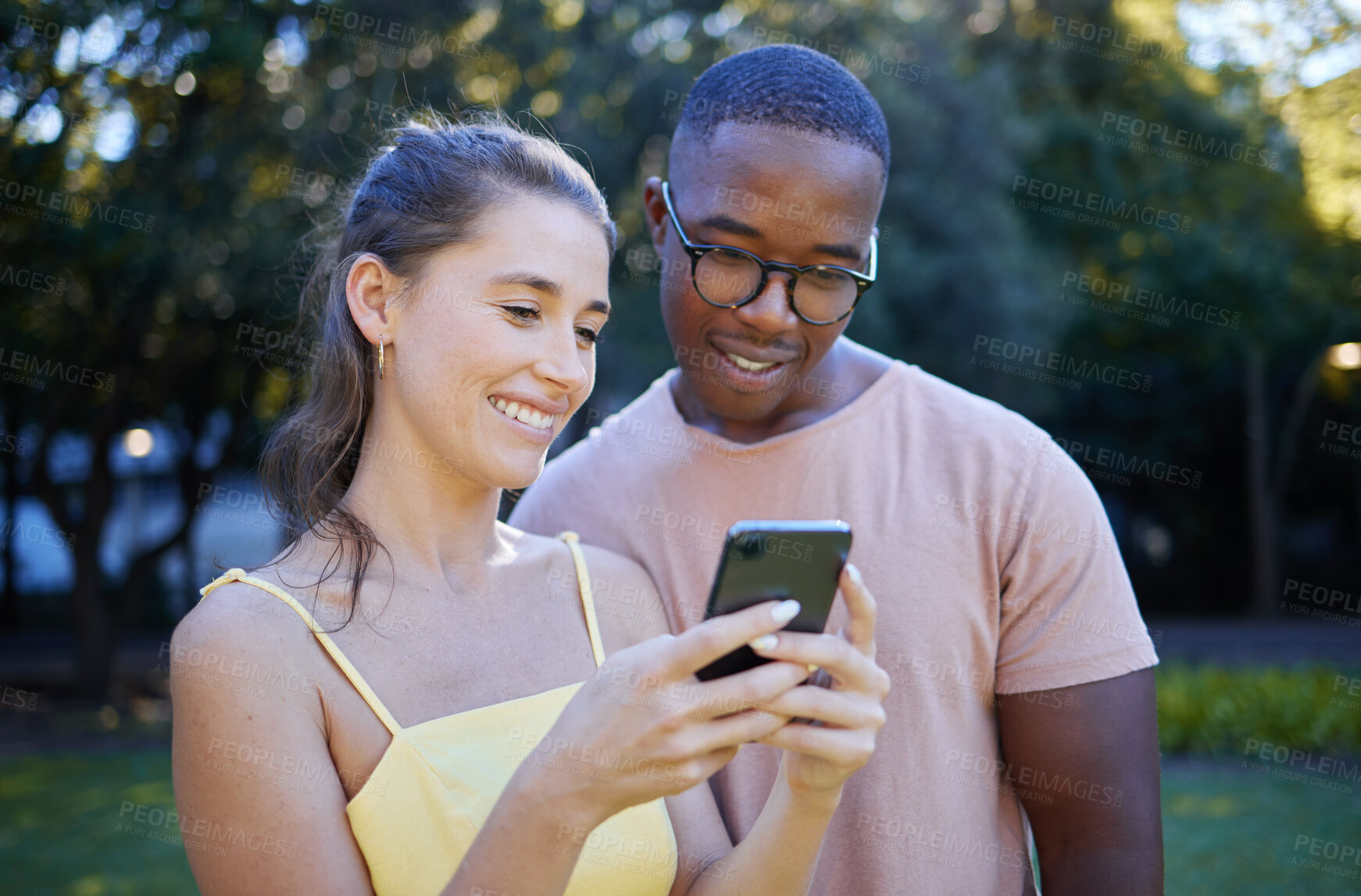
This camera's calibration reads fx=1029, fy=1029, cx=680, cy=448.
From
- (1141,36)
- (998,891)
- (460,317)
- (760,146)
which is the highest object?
(1141,36)

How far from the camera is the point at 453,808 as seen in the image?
223 centimetres

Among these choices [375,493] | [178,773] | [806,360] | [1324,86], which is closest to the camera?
[178,773]

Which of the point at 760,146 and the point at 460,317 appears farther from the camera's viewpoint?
the point at 760,146

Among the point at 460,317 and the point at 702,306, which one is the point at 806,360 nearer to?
the point at 702,306

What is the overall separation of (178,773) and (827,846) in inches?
63.6

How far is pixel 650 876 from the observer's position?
2.37 meters

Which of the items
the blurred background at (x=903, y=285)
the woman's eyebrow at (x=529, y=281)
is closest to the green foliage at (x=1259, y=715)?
the blurred background at (x=903, y=285)

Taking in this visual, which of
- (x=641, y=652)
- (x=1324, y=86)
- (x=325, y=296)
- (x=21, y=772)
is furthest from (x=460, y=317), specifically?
(x=1324, y=86)

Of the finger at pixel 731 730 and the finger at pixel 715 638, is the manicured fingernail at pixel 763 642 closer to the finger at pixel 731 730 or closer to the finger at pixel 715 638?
the finger at pixel 715 638

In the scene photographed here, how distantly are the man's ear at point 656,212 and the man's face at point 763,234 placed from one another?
0.16m

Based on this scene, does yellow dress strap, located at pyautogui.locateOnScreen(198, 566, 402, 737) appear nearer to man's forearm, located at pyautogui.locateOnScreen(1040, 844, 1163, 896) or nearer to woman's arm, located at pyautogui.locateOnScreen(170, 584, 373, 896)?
woman's arm, located at pyautogui.locateOnScreen(170, 584, 373, 896)

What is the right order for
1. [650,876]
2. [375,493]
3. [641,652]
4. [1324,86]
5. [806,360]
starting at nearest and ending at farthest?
[641,652] → [650,876] → [375,493] → [806,360] → [1324,86]

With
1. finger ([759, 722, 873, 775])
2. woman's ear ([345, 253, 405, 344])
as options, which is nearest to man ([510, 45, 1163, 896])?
woman's ear ([345, 253, 405, 344])

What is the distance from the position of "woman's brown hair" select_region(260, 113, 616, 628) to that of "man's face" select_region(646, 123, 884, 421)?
268 mm
